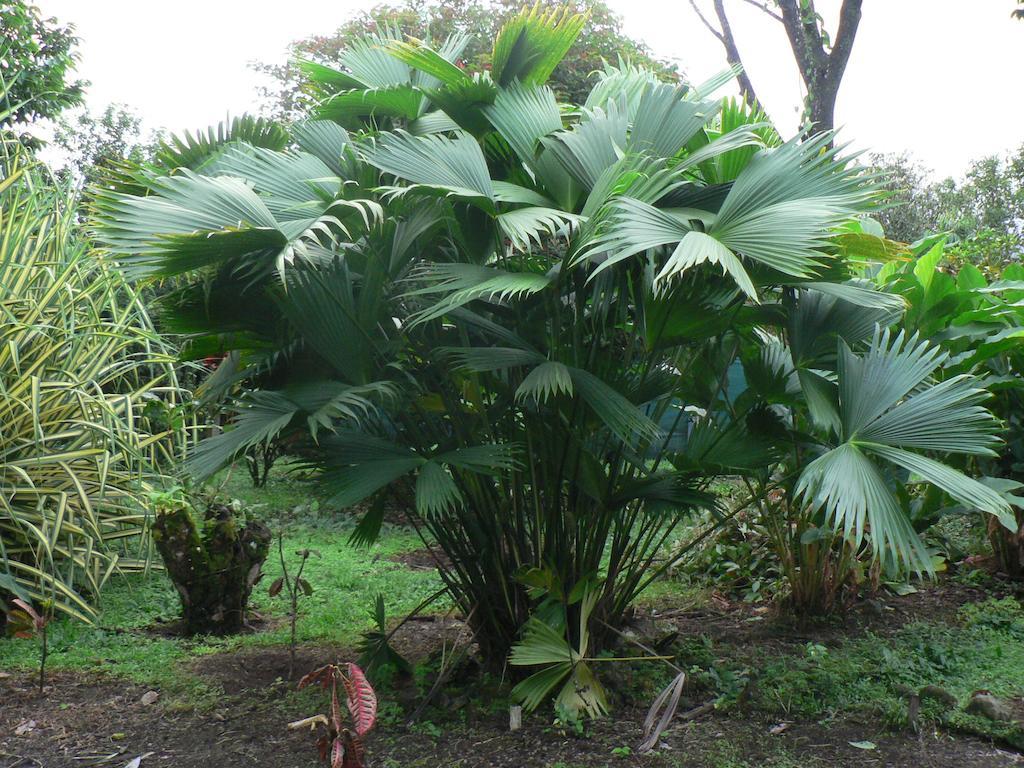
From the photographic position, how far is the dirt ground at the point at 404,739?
285 centimetres

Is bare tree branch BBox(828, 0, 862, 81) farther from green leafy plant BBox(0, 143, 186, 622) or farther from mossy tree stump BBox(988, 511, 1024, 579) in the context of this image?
green leafy plant BBox(0, 143, 186, 622)

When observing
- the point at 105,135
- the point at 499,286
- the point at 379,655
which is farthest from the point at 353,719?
the point at 105,135

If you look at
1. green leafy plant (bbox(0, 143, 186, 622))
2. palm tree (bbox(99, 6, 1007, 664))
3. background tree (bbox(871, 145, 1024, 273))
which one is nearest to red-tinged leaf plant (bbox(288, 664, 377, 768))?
palm tree (bbox(99, 6, 1007, 664))

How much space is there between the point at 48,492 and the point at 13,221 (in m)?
1.42

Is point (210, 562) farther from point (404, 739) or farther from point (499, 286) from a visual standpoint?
point (499, 286)

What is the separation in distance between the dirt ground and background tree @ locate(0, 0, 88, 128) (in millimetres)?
8690

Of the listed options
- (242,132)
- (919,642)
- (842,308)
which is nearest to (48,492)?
(242,132)

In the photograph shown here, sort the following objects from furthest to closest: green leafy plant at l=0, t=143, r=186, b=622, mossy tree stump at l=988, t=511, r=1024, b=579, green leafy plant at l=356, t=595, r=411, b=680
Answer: mossy tree stump at l=988, t=511, r=1024, b=579 < green leafy plant at l=0, t=143, r=186, b=622 < green leafy plant at l=356, t=595, r=411, b=680

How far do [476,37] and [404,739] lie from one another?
9.65 m

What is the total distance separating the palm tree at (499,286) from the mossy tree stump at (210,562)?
103 centimetres

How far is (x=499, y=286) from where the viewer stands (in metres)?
2.75

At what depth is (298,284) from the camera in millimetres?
3023

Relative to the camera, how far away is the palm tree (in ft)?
9.37

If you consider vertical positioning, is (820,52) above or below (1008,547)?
above
